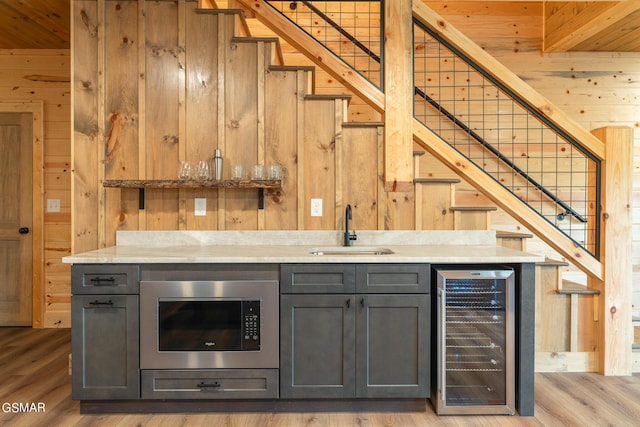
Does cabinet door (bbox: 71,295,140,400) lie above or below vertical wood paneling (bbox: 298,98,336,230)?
below

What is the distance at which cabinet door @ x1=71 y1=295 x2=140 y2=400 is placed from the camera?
7.88ft

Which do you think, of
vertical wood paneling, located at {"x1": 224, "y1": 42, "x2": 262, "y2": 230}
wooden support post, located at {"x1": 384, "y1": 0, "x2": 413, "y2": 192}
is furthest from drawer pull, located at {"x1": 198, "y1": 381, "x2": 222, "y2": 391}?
wooden support post, located at {"x1": 384, "y1": 0, "x2": 413, "y2": 192}

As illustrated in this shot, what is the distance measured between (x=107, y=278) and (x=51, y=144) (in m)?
2.49

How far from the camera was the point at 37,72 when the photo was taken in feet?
13.8

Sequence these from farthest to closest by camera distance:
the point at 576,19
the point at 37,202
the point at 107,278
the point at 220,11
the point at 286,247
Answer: the point at 37,202, the point at 576,19, the point at 220,11, the point at 286,247, the point at 107,278

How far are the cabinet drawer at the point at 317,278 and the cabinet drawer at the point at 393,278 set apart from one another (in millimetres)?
56

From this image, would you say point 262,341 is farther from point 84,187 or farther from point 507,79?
point 507,79

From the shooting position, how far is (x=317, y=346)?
244 centimetres

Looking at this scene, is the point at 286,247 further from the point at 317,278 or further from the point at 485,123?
the point at 485,123

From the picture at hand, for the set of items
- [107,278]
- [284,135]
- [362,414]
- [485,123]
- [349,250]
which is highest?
[485,123]

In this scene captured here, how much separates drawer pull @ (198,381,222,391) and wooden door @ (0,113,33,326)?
9.08 feet

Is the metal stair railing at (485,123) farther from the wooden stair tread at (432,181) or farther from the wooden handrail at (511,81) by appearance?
the wooden stair tread at (432,181)

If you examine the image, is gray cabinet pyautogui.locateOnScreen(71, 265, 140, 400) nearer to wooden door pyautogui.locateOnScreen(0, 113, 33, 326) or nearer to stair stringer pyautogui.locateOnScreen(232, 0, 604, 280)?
stair stringer pyautogui.locateOnScreen(232, 0, 604, 280)

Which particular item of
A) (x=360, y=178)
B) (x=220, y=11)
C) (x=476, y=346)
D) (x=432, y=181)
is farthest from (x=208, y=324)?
(x=220, y=11)
